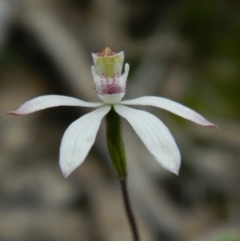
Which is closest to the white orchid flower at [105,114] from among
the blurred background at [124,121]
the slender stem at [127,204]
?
the slender stem at [127,204]

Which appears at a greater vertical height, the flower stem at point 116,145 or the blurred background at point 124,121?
the flower stem at point 116,145

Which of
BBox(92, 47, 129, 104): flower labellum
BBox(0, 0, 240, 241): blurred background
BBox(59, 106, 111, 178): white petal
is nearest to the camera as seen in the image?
BBox(59, 106, 111, 178): white petal

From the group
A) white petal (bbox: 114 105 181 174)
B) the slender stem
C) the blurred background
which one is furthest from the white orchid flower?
the blurred background

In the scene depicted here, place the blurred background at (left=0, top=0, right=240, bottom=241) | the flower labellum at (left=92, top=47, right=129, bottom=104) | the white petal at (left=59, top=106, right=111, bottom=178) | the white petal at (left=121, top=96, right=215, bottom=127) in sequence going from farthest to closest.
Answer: the blurred background at (left=0, top=0, right=240, bottom=241), the flower labellum at (left=92, top=47, right=129, bottom=104), the white petal at (left=121, top=96, right=215, bottom=127), the white petal at (left=59, top=106, right=111, bottom=178)

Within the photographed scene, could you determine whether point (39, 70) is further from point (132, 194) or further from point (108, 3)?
point (132, 194)

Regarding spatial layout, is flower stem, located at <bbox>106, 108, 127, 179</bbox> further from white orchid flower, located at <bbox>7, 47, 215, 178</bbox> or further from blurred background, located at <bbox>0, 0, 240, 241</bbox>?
blurred background, located at <bbox>0, 0, 240, 241</bbox>

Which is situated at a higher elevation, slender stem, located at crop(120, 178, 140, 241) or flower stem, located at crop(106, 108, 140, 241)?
flower stem, located at crop(106, 108, 140, 241)

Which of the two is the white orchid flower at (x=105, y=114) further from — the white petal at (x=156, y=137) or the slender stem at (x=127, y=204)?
the slender stem at (x=127, y=204)
